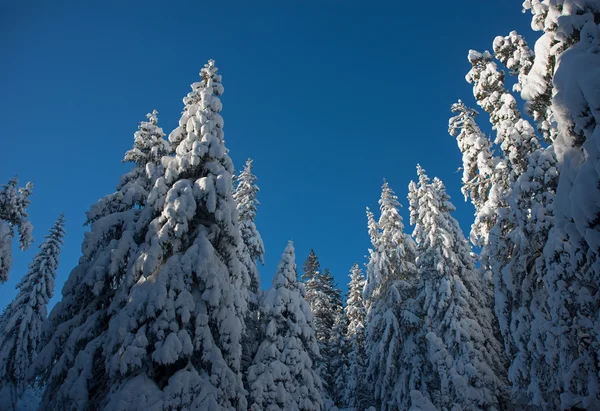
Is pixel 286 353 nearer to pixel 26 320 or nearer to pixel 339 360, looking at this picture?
pixel 339 360

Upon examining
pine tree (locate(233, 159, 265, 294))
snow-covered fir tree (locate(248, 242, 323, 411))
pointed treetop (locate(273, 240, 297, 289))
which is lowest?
snow-covered fir tree (locate(248, 242, 323, 411))

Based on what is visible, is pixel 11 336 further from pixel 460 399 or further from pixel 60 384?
pixel 460 399

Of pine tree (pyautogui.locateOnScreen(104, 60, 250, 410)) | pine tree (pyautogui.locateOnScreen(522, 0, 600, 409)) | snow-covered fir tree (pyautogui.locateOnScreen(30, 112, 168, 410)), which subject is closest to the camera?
pine tree (pyautogui.locateOnScreen(522, 0, 600, 409))

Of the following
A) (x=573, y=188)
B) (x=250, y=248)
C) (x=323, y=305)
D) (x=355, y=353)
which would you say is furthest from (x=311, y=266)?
(x=573, y=188)

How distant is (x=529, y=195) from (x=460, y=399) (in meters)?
9.97

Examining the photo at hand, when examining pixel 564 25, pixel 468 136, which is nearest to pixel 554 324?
pixel 564 25

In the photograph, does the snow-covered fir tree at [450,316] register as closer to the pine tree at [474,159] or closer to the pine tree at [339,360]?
the pine tree at [474,159]

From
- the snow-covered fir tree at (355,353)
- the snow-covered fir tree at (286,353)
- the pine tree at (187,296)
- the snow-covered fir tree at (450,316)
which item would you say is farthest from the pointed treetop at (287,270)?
the snow-covered fir tree at (355,353)

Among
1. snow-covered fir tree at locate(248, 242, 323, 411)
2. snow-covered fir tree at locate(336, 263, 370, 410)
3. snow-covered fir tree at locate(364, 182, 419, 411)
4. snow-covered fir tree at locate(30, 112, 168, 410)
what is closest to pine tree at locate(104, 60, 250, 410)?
snow-covered fir tree at locate(30, 112, 168, 410)

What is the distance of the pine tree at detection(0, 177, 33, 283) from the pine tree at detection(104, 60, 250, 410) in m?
11.5

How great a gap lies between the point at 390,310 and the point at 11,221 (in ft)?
69.7

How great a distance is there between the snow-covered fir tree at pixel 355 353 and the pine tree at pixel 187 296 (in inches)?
719

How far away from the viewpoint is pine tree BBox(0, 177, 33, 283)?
18.3 meters

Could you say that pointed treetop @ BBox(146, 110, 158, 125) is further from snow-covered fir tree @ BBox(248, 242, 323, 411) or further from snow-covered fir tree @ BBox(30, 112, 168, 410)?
snow-covered fir tree @ BBox(248, 242, 323, 411)
